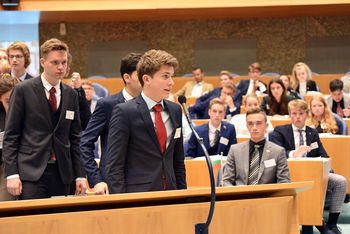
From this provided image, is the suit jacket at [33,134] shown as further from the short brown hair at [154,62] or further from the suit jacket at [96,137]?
the short brown hair at [154,62]

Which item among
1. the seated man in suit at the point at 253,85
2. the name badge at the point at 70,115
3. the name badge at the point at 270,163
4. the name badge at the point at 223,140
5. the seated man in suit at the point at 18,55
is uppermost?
the seated man in suit at the point at 253,85

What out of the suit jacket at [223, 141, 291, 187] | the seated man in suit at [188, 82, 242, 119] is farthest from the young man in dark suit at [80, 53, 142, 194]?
the seated man in suit at [188, 82, 242, 119]

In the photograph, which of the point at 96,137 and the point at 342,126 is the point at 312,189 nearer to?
the point at 342,126

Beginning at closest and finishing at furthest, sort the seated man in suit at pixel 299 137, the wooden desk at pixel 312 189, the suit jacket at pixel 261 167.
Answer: the suit jacket at pixel 261 167 → the wooden desk at pixel 312 189 → the seated man in suit at pixel 299 137

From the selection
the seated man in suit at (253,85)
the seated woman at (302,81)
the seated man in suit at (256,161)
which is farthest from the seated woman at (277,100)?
the seated man in suit at (256,161)

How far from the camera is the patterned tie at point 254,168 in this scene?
310cm

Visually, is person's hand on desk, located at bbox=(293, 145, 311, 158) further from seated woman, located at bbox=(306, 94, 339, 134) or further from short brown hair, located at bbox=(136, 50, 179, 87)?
short brown hair, located at bbox=(136, 50, 179, 87)

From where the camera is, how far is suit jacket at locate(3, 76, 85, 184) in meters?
2.09

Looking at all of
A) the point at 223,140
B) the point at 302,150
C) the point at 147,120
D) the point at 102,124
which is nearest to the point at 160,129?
the point at 147,120

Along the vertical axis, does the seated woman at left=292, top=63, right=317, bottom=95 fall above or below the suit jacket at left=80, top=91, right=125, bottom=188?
above

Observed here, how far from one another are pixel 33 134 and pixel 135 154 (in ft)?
2.25

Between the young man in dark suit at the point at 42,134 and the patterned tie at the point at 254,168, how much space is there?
1389 millimetres

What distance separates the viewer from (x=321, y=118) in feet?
15.3

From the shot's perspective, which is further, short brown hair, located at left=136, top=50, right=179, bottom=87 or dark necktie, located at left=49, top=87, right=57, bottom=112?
dark necktie, located at left=49, top=87, right=57, bottom=112
